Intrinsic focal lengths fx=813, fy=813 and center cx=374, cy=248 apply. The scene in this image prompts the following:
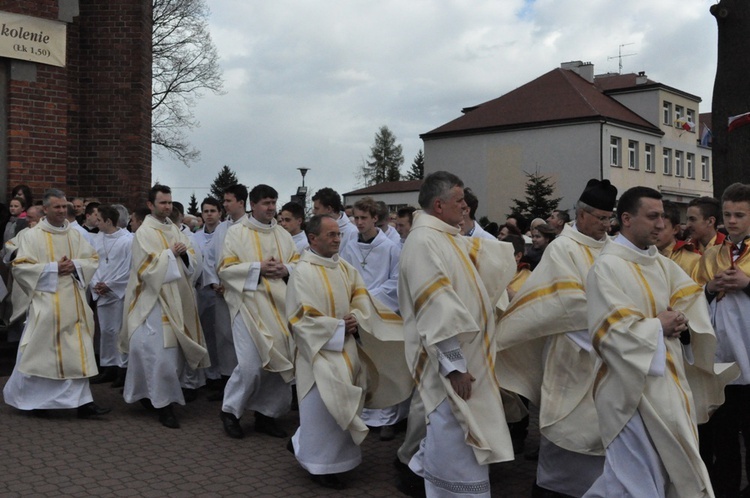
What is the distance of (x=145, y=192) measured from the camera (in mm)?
13055

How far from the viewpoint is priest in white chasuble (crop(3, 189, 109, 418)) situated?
7770 mm

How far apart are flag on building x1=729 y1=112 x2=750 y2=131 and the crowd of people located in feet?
7.53

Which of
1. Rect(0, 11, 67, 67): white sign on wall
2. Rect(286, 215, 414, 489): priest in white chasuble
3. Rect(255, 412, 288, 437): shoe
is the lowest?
Rect(255, 412, 288, 437): shoe

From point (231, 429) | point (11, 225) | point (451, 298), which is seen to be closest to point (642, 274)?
point (451, 298)

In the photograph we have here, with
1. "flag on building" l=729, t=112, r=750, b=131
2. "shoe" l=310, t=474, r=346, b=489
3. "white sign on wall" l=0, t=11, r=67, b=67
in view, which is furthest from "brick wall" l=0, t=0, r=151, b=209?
"flag on building" l=729, t=112, r=750, b=131

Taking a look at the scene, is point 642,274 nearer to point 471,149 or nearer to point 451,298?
point 451,298

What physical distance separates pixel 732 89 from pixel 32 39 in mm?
9359

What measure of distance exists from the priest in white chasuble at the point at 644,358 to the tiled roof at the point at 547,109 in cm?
3890

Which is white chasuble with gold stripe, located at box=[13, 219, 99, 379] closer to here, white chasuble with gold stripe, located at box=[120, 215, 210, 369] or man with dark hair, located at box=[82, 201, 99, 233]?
white chasuble with gold stripe, located at box=[120, 215, 210, 369]

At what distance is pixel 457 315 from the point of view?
476 cm

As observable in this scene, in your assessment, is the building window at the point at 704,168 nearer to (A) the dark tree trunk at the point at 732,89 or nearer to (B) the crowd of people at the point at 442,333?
(A) the dark tree trunk at the point at 732,89

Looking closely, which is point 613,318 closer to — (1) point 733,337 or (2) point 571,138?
(1) point 733,337

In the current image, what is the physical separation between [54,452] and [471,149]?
40.9m

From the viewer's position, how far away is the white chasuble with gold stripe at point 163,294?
25.5 feet
